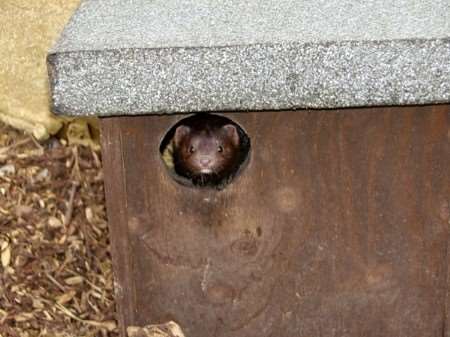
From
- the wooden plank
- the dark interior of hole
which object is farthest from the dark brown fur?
the wooden plank

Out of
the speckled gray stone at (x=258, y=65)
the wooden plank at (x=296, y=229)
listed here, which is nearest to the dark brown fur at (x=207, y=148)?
the wooden plank at (x=296, y=229)

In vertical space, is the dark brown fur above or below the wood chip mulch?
above

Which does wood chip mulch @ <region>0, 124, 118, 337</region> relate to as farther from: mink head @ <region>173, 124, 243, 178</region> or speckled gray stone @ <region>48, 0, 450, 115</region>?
speckled gray stone @ <region>48, 0, 450, 115</region>

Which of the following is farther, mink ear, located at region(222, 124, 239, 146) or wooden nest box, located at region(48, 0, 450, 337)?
mink ear, located at region(222, 124, 239, 146)

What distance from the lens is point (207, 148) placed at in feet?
8.94

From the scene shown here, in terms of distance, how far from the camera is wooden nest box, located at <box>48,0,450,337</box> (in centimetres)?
206

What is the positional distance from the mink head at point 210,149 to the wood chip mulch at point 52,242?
659 mm

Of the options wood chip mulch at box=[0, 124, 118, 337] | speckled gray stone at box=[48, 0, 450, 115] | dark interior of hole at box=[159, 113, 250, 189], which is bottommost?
wood chip mulch at box=[0, 124, 118, 337]

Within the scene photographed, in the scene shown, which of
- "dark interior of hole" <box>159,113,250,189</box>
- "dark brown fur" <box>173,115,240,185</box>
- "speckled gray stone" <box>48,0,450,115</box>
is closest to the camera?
"speckled gray stone" <box>48,0,450,115</box>

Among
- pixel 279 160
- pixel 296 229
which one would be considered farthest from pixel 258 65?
pixel 296 229

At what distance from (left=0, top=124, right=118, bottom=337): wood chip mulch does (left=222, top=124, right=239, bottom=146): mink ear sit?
29.1 inches

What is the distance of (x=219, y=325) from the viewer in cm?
259

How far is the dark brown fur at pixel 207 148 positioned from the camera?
2.70 metres

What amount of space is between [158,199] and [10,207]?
1177 millimetres
